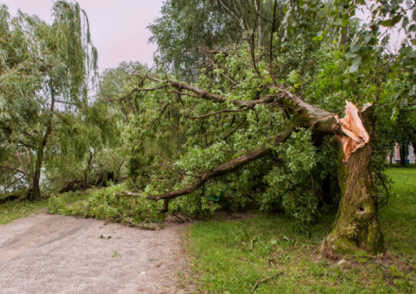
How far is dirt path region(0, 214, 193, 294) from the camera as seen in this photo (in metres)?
3.96

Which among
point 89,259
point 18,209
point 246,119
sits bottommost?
point 18,209

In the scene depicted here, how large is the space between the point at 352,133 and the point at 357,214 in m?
1.32

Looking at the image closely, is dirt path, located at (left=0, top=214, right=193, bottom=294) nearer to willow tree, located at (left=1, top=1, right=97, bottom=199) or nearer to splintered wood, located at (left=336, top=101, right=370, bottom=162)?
splintered wood, located at (left=336, top=101, right=370, bottom=162)

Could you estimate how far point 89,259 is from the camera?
508 centimetres

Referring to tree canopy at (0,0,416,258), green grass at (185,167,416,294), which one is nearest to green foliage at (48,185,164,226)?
tree canopy at (0,0,416,258)

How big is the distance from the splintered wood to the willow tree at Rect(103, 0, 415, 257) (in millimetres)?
17

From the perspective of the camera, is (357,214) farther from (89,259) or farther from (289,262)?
(89,259)

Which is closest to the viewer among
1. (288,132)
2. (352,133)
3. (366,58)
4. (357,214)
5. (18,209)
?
(366,58)

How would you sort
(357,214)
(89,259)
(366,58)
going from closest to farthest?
(366,58)
(357,214)
(89,259)

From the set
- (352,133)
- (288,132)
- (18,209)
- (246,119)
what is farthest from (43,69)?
(352,133)

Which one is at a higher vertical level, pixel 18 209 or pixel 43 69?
pixel 43 69

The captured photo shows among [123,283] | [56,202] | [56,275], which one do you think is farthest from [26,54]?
[123,283]

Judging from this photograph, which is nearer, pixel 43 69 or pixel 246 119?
pixel 246 119

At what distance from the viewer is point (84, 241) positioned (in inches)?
246
